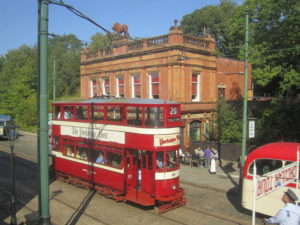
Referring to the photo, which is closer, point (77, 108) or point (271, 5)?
point (77, 108)

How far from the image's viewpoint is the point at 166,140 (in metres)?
11.9

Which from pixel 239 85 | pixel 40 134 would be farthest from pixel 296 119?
pixel 40 134

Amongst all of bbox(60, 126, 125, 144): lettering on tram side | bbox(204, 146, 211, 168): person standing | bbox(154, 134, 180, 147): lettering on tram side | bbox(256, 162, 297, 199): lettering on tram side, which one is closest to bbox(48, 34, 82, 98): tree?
bbox(204, 146, 211, 168): person standing

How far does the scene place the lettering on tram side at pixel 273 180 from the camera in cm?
777

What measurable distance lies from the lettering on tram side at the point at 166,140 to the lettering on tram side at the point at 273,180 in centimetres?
447

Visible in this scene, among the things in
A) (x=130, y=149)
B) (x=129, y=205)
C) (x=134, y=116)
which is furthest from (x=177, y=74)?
(x=129, y=205)

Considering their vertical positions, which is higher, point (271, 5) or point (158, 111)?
point (271, 5)

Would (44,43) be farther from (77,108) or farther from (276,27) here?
(276,27)

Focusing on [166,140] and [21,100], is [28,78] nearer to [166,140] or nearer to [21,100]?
[21,100]

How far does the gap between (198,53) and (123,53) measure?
649cm

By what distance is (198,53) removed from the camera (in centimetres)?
2494

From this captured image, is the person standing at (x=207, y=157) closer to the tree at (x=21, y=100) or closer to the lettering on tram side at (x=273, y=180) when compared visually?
the lettering on tram side at (x=273, y=180)

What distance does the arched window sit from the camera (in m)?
25.3

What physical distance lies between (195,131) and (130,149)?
45.2 ft
